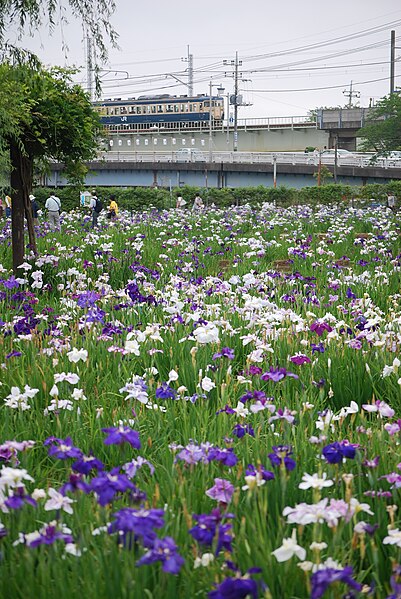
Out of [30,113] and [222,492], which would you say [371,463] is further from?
[30,113]

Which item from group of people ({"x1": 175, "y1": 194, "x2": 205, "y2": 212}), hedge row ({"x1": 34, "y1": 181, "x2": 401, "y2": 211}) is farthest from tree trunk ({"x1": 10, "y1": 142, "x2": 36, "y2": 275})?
hedge row ({"x1": 34, "y1": 181, "x2": 401, "y2": 211})

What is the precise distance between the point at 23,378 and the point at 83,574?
7.00ft

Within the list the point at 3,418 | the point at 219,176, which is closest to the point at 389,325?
the point at 3,418

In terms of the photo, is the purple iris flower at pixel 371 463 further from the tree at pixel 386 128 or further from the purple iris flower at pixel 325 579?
the tree at pixel 386 128

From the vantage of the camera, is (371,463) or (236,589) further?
(371,463)

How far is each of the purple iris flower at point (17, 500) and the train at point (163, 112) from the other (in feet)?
223

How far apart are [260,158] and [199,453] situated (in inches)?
1802

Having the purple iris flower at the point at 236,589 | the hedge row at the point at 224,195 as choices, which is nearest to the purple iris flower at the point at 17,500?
the purple iris flower at the point at 236,589

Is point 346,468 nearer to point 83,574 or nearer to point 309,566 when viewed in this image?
point 309,566

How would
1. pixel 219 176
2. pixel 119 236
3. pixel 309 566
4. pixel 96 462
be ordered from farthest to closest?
pixel 219 176 → pixel 119 236 → pixel 96 462 → pixel 309 566

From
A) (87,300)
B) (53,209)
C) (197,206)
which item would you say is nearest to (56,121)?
(87,300)

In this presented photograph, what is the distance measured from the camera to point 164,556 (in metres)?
1.56

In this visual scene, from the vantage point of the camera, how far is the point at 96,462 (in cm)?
197

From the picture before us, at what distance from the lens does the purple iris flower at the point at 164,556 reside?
151 centimetres
